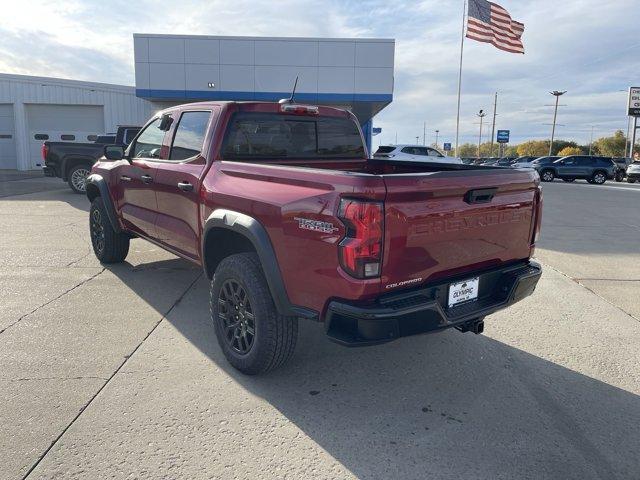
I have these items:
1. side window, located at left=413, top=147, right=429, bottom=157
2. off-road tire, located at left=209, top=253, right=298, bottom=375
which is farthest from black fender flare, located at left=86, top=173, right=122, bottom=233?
side window, located at left=413, top=147, right=429, bottom=157

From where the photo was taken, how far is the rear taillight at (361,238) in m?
2.49

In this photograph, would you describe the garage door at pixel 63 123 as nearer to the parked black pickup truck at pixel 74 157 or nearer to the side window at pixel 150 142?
the parked black pickup truck at pixel 74 157

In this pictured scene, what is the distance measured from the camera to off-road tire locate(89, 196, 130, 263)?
5992 mm

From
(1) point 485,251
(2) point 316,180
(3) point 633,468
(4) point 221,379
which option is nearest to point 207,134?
(2) point 316,180

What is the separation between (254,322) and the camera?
10.5 feet

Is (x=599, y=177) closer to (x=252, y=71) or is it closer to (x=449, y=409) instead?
(x=252, y=71)

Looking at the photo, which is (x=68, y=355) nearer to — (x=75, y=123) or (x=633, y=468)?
(x=633, y=468)

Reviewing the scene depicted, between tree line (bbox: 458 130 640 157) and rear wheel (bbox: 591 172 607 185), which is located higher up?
tree line (bbox: 458 130 640 157)

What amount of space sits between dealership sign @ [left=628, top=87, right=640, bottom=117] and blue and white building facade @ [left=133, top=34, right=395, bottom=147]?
1114 inches

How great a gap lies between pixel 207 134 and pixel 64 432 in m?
2.32

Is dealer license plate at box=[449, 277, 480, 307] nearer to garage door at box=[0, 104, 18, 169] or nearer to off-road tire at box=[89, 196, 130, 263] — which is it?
off-road tire at box=[89, 196, 130, 263]

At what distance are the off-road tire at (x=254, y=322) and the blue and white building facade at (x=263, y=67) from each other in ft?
65.2

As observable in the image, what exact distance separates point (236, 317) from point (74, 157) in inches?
472

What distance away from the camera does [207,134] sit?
3895 mm
